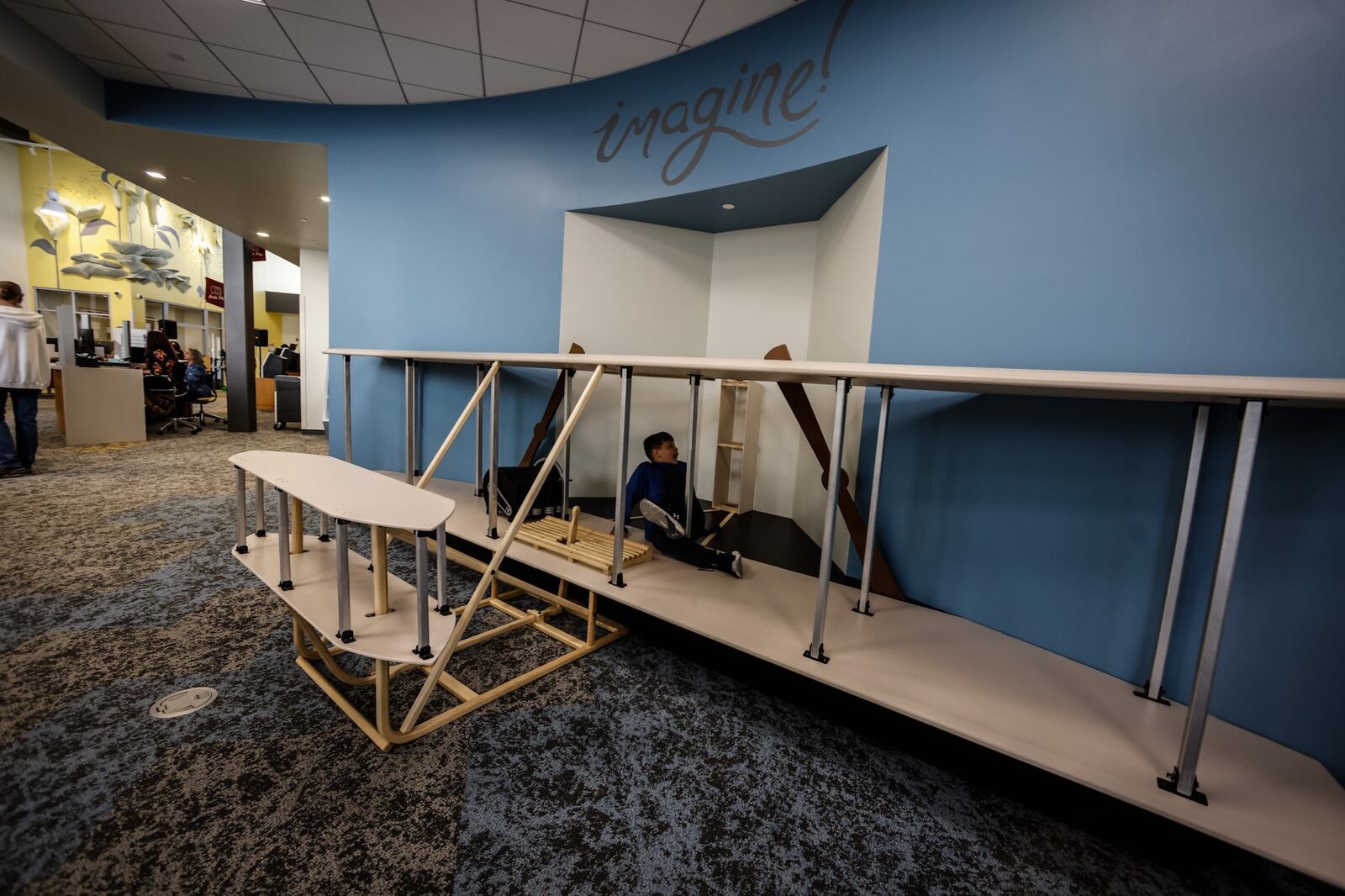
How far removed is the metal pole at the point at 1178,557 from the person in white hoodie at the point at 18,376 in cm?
782

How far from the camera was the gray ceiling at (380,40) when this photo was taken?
9.36 feet

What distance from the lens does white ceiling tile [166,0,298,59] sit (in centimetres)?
304

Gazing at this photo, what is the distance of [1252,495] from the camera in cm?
152

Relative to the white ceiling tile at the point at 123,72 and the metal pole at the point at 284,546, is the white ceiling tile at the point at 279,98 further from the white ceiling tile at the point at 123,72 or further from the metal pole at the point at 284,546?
the metal pole at the point at 284,546

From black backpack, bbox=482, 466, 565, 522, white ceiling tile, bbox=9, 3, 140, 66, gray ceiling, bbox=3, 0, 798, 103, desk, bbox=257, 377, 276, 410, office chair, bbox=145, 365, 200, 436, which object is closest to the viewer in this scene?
gray ceiling, bbox=3, 0, 798, 103

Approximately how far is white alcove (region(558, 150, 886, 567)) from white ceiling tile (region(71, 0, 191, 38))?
273 cm

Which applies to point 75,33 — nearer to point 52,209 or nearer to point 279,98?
point 279,98

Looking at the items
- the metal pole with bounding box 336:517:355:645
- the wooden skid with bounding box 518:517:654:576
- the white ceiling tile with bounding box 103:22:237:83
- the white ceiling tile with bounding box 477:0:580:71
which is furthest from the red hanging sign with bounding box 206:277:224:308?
the metal pole with bounding box 336:517:355:645

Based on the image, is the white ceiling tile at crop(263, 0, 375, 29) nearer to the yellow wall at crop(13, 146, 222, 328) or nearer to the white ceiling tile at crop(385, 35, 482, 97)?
the white ceiling tile at crop(385, 35, 482, 97)

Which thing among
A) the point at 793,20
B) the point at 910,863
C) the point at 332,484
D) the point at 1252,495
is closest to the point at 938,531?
the point at 1252,495

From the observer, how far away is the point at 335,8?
9.73 ft

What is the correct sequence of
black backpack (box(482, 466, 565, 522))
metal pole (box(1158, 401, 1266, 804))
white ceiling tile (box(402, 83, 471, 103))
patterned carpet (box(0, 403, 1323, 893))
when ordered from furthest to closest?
white ceiling tile (box(402, 83, 471, 103)) → black backpack (box(482, 466, 565, 522)) → patterned carpet (box(0, 403, 1323, 893)) → metal pole (box(1158, 401, 1266, 804))

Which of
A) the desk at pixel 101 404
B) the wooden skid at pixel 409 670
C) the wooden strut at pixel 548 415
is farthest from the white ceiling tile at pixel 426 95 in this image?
the desk at pixel 101 404

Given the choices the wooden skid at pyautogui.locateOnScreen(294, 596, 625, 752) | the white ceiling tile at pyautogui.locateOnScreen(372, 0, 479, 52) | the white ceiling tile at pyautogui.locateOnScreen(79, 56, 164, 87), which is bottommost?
the wooden skid at pyautogui.locateOnScreen(294, 596, 625, 752)
